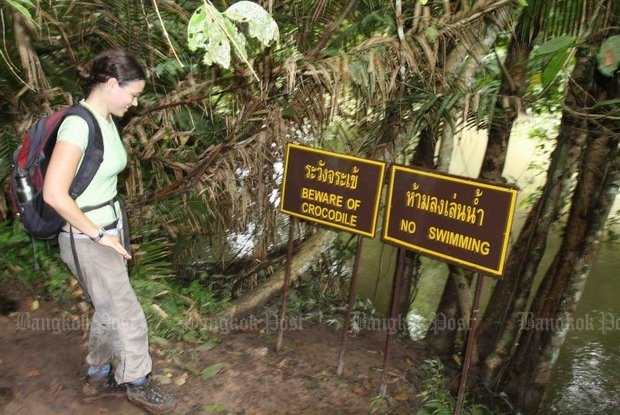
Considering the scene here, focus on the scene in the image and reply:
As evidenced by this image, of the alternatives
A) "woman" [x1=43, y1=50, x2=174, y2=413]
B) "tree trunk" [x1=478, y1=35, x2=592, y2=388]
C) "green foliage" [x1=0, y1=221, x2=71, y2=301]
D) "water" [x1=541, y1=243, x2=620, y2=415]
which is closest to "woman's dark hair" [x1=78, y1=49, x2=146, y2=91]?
"woman" [x1=43, y1=50, x2=174, y2=413]

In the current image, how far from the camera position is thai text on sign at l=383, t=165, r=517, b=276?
2.59m

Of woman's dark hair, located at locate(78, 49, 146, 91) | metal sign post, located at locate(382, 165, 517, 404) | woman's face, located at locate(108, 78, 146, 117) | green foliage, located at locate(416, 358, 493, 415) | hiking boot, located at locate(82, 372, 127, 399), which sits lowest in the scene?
green foliage, located at locate(416, 358, 493, 415)

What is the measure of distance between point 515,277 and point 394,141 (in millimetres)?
1543

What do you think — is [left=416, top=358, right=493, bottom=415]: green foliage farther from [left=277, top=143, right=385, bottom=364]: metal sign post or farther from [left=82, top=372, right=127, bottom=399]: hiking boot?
[left=82, top=372, right=127, bottom=399]: hiking boot

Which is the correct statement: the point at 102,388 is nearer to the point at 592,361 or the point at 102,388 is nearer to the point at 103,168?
the point at 103,168

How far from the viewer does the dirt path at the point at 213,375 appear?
2.97m

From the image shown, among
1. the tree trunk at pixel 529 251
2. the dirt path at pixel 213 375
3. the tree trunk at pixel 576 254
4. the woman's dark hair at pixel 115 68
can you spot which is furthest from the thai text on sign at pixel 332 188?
the tree trunk at pixel 529 251

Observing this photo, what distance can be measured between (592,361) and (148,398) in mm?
5146

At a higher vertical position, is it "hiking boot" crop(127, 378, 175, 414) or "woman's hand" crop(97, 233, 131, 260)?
"woman's hand" crop(97, 233, 131, 260)

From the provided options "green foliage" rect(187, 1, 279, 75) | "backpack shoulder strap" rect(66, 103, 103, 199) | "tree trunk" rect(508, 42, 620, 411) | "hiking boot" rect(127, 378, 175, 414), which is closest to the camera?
"green foliage" rect(187, 1, 279, 75)

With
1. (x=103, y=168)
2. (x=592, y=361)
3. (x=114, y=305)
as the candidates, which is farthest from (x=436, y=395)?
(x=592, y=361)

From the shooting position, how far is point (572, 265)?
12.9 ft

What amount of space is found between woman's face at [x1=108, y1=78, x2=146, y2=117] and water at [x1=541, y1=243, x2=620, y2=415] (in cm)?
450

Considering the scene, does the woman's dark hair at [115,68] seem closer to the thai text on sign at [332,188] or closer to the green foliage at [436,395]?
the thai text on sign at [332,188]
